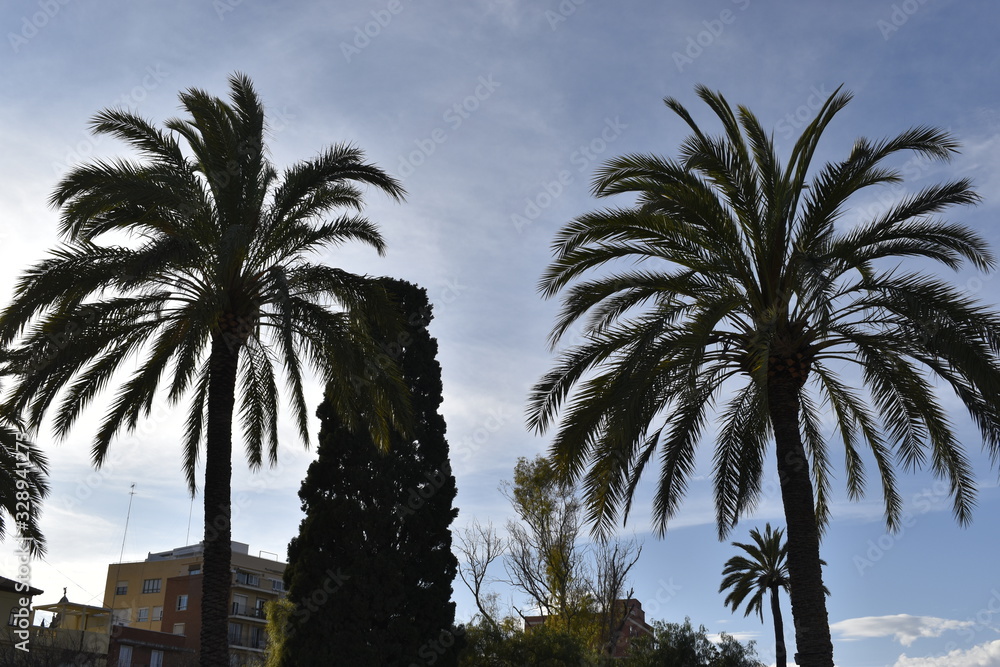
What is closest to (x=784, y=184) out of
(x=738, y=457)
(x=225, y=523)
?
(x=738, y=457)

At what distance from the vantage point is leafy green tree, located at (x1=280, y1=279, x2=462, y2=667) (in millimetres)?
22281

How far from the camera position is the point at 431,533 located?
24.7 meters

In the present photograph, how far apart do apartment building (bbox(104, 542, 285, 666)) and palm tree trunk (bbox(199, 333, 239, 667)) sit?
183 feet

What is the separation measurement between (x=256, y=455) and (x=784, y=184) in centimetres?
1125

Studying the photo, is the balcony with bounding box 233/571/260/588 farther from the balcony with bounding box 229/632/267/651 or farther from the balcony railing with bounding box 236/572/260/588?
the balcony with bounding box 229/632/267/651

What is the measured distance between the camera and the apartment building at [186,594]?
220 feet

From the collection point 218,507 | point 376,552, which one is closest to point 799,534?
point 218,507

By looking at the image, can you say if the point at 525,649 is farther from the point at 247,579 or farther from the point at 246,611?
the point at 247,579

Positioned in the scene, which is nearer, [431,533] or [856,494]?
[856,494]

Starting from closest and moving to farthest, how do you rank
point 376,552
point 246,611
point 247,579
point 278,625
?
Answer: point 376,552, point 278,625, point 246,611, point 247,579

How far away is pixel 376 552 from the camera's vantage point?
77.3ft

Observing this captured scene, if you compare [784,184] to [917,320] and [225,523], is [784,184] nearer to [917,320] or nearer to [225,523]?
[917,320]

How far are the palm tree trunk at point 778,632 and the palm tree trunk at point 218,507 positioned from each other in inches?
1271

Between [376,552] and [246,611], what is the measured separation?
5142cm
